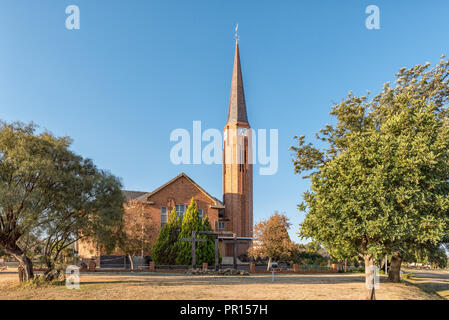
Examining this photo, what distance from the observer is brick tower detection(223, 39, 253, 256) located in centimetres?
5098

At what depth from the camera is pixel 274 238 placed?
37.6 meters

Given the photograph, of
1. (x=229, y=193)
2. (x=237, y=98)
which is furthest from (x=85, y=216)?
(x=237, y=98)

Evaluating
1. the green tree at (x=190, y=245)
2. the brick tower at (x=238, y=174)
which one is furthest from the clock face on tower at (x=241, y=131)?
the green tree at (x=190, y=245)

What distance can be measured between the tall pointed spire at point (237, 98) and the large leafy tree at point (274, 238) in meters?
20.6

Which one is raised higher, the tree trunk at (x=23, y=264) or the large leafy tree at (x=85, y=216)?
the large leafy tree at (x=85, y=216)

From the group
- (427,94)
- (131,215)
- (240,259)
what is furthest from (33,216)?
(240,259)

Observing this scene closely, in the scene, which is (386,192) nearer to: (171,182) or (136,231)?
(136,231)

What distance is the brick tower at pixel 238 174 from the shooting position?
50978 mm

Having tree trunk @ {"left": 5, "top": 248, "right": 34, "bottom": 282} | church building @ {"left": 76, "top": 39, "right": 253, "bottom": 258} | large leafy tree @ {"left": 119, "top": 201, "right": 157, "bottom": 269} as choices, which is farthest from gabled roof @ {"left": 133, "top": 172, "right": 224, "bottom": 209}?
tree trunk @ {"left": 5, "top": 248, "right": 34, "bottom": 282}

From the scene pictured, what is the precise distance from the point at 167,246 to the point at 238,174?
1703 cm

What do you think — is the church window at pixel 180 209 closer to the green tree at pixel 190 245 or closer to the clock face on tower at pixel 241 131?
the green tree at pixel 190 245

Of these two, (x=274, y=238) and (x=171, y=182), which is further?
(x=171, y=182)

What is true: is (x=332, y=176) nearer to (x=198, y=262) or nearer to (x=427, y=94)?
(x=427, y=94)

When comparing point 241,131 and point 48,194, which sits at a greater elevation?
point 241,131
